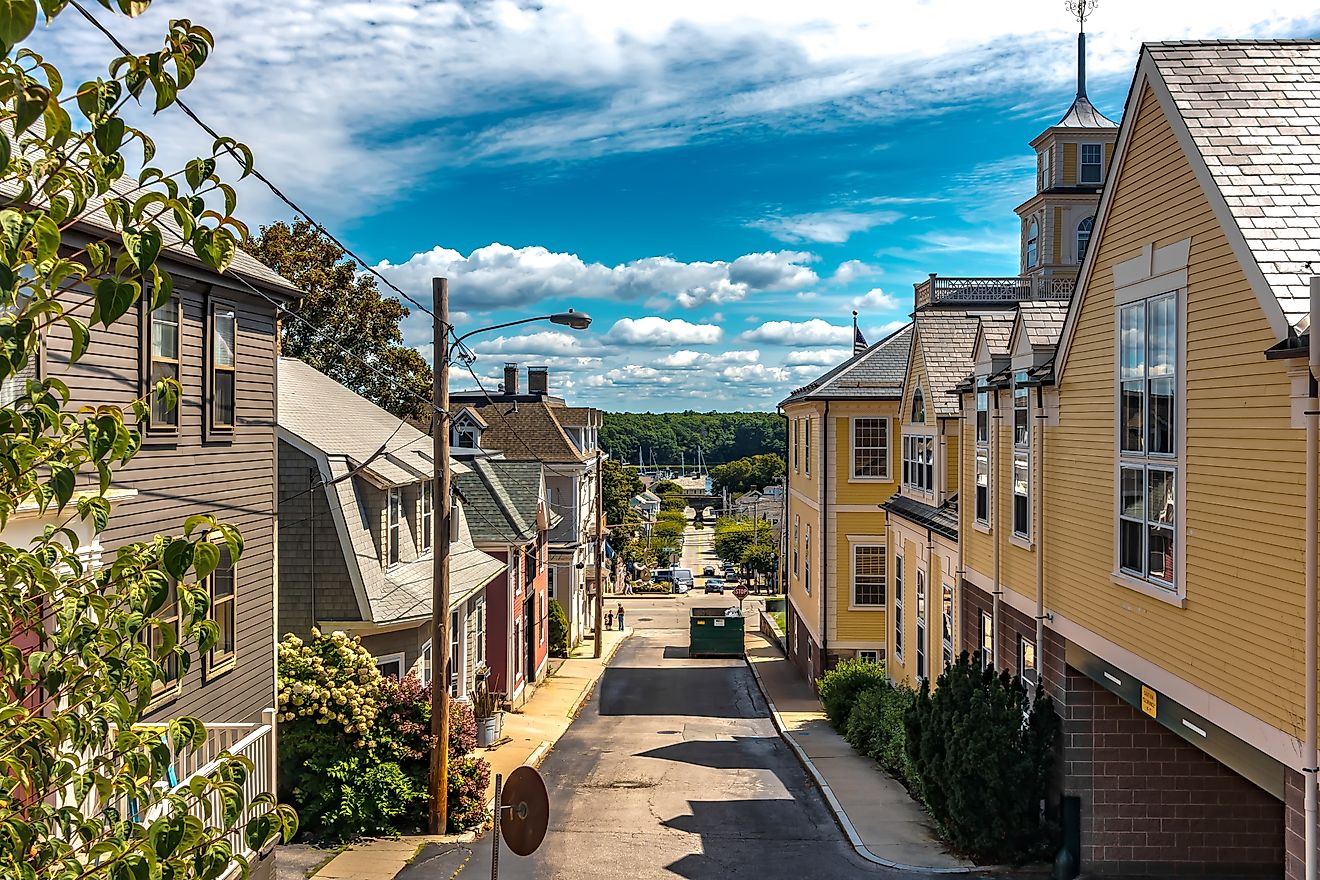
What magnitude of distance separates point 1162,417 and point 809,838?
925 centimetres

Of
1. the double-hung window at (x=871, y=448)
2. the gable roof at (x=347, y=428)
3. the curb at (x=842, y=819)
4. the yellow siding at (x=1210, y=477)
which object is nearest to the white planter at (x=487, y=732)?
the gable roof at (x=347, y=428)

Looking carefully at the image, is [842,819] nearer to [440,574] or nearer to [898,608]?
[440,574]

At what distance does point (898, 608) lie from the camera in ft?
86.6

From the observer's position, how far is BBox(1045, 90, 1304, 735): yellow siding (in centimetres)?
862

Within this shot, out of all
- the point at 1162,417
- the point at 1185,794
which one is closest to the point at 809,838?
the point at 1185,794

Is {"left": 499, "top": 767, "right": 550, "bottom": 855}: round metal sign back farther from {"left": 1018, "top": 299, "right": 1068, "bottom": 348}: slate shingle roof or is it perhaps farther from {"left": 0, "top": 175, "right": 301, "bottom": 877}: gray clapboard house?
{"left": 1018, "top": 299, "right": 1068, "bottom": 348}: slate shingle roof

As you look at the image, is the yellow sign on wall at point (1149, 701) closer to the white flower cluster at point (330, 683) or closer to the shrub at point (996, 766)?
the shrub at point (996, 766)

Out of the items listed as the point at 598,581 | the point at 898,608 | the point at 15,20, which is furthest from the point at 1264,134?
the point at 598,581

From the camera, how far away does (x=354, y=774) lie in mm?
16578

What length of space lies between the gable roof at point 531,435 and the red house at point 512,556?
10701mm

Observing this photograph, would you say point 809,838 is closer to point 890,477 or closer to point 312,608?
point 312,608

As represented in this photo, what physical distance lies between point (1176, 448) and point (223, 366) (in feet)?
37.7

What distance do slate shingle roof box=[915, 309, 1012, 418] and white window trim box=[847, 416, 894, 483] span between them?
254 inches

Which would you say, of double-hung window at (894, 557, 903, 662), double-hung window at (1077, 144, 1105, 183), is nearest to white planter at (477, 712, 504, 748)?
double-hung window at (894, 557, 903, 662)
